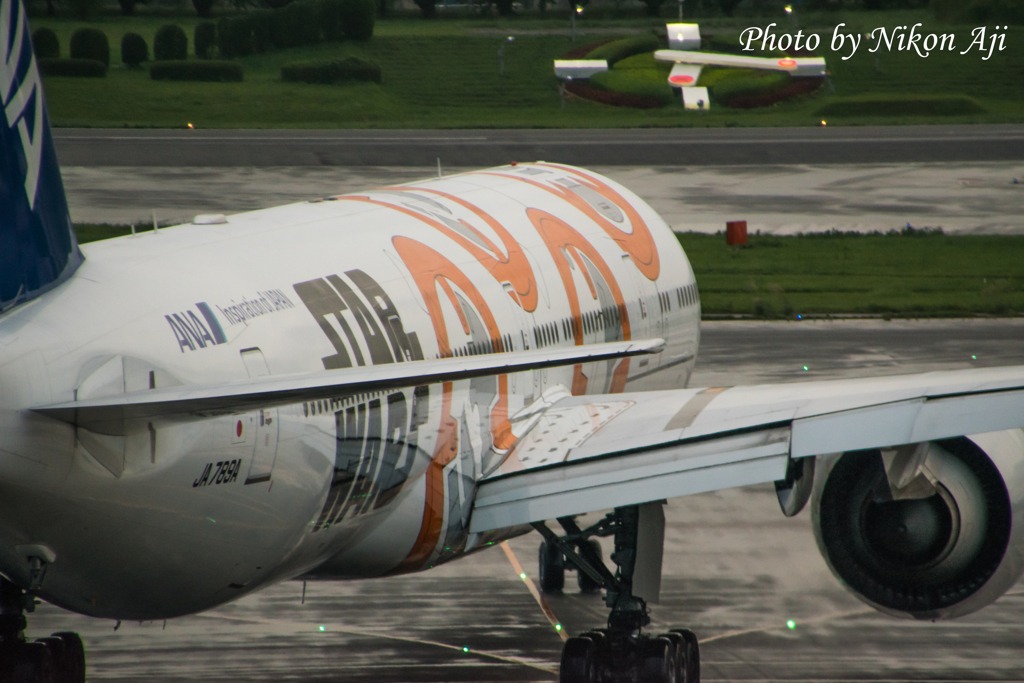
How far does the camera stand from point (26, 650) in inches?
444

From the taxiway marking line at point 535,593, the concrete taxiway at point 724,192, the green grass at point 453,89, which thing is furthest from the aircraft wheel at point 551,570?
the green grass at point 453,89

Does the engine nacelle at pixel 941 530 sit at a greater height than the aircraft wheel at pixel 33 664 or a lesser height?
greater

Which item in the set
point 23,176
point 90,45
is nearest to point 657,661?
point 23,176

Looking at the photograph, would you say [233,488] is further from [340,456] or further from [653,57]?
[653,57]

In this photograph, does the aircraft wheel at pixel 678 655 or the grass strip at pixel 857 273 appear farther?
the grass strip at pixel 857 273

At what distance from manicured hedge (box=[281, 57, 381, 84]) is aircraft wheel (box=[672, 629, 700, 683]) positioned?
62.0 m

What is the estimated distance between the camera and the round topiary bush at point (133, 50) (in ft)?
226

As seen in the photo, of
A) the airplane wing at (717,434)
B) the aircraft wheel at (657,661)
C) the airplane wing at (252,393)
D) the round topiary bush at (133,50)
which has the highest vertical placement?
the airplane wing at (252,393)

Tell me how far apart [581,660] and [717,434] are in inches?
115

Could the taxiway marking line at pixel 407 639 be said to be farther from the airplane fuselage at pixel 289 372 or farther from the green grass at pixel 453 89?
the green grass at pixel 453 89

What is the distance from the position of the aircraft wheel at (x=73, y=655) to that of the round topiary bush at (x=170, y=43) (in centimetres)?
6128

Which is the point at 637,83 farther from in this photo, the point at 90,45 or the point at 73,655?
the point at 73,655

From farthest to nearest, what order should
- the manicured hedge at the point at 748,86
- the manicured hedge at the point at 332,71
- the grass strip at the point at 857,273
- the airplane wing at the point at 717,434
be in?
the manicured hedge at the point at 748,86
the manicured hedge at the point at 332,71
the grass strip at the point at 857,273
the airplane wing at the point at 717,434

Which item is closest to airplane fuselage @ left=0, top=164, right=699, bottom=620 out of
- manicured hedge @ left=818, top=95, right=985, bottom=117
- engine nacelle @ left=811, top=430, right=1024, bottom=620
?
engine nacelle @ left=811, top=430, right=1024, bottom=620
